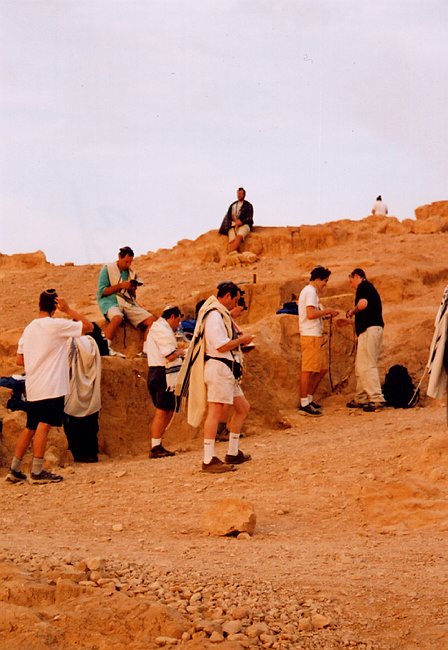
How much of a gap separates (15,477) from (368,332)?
15.7ft

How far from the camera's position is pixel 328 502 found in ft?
27.5

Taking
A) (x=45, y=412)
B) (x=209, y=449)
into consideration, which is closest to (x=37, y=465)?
(x=45, y=412)

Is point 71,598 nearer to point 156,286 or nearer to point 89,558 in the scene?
point 89,558

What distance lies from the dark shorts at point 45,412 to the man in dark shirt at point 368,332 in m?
4.36

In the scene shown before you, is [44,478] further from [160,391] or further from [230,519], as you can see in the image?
[230,519]

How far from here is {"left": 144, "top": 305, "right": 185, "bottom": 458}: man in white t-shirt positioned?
1027 cm

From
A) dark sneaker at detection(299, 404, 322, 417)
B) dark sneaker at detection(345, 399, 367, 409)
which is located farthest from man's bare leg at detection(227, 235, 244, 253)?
dark sneaker at detection(299, 404, 322, 417)

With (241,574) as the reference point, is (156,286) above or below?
above

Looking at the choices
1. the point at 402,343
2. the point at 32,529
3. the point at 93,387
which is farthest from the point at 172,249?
the point at 32,529

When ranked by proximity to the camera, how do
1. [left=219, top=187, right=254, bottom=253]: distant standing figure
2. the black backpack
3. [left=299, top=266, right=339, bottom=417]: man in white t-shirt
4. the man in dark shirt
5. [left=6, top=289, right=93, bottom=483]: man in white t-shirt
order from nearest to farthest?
[left=6, top=289, right=93, bottom=483]: man in white t-shirt < [left=299, top=266, right=339, bottom=417]: man in white t-shirt < the man in dark shirt < the black backpack < [left=219, top=187, right=254, bottom=253]: distant standing figure

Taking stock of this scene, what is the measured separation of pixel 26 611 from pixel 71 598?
0.28 meters

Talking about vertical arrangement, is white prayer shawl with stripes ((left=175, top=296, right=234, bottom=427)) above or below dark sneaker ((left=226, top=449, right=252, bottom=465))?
above

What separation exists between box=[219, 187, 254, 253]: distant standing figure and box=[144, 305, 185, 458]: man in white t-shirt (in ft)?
38.5

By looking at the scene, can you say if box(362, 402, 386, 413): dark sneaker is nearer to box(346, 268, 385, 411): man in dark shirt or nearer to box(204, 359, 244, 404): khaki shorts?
box(346, 268, 385, 411): man in dark shirt
